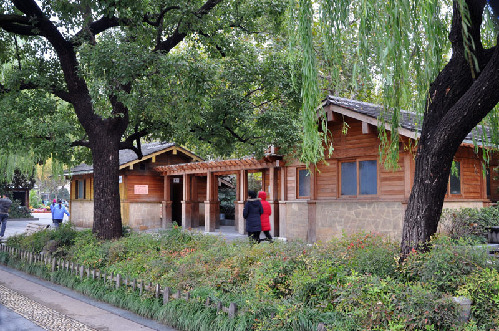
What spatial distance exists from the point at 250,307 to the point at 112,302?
3324mm

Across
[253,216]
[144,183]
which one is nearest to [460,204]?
[253,216]

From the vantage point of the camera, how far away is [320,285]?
18.5 feet

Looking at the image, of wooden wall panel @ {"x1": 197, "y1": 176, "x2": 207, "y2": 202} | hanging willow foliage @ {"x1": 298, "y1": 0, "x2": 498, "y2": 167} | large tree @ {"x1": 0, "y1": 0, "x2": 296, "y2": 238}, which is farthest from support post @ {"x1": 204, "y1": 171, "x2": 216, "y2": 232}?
hanging willow foliage @ {"x1": 298, "y1": 0, "x2": 498, "y2": 167}

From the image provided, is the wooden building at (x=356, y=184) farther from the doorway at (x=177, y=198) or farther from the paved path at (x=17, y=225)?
the doorway at (x=177, y=198)

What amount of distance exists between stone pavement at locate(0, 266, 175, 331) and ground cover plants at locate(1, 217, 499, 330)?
9.0 inches

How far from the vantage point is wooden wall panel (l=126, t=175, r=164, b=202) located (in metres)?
25.0

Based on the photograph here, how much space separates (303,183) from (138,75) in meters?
7.79

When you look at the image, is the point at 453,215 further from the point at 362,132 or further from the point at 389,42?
the point at 389,42

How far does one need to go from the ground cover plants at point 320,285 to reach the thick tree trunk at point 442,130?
0.32 metres

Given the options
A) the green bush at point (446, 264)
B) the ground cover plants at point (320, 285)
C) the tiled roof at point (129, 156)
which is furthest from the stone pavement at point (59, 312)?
the tiled roof at point (129, 156)

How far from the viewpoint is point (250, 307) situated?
5844 millimetres

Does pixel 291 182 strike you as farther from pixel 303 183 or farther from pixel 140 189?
pixel 140 189

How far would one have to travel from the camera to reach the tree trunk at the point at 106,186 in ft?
38.2

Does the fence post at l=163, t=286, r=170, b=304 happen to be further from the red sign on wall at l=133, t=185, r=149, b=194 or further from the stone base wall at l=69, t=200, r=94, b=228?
the stone base wall at l=69, t=200, r=94, b=228
